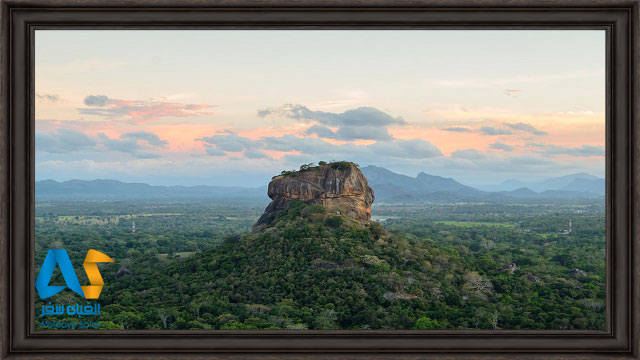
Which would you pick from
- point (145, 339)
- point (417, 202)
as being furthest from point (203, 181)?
point (417, 202)

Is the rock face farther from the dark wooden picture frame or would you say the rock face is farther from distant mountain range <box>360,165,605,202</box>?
the dark wooden picture frame

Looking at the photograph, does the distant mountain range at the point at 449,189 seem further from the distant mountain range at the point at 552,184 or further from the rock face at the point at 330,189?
the rock face at the point at 330,189

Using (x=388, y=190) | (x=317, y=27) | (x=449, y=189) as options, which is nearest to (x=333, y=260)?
(x=388, y=190)

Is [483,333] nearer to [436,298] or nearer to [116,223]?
[436,298]

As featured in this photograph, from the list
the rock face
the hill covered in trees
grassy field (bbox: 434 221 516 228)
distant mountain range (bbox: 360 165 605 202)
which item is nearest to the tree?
the hill covered in trees

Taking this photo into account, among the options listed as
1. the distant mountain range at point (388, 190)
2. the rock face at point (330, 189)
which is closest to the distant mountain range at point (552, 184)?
the distant mountain range at point (388, 190)

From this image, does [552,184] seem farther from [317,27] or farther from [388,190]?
[317,27]
